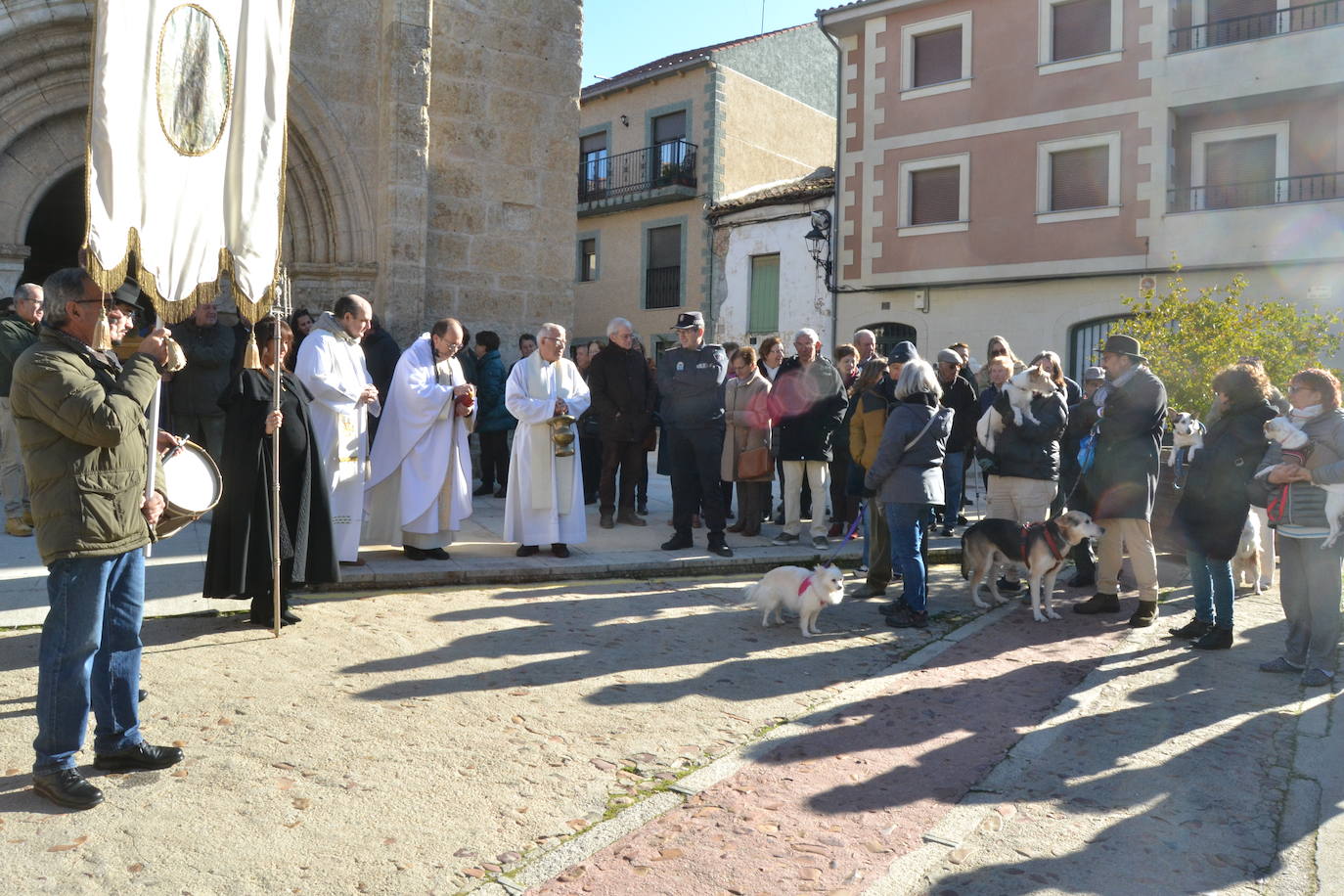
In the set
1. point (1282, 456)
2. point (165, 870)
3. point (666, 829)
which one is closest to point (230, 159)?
point (165, 870)

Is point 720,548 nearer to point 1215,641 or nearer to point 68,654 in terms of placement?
point 1215,641

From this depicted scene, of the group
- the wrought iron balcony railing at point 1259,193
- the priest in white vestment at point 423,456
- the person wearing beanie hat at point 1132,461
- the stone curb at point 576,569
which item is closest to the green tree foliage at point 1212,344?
the person wearing beanie hat at point 1132,461

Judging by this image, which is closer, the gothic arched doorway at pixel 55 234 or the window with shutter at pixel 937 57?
the gothic arched doorway at pixel 55 234

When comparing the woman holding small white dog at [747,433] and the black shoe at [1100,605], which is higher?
the woman holding small white dog at [747,433]

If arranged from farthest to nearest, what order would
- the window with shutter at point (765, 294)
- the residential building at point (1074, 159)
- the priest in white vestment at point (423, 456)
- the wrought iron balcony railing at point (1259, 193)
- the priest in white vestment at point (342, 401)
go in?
1. the window with shutter at point (765, 294)
2. the residential building at point (1074, 159)
3. the wrought iron balcony railing at point (1259, 193)
4. the priest in white vestment at point (423, 456)
5. the priest in white vestment at point (342, 401)

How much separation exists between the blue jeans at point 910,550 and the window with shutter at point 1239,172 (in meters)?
15.2

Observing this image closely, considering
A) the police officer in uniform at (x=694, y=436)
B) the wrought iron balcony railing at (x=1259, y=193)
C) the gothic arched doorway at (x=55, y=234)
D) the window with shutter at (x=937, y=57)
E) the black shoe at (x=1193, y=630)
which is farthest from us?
the window with shutter at (x=937, y=57)

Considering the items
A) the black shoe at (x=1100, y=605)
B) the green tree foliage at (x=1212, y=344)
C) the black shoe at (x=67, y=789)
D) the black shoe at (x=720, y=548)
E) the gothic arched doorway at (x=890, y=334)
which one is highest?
the gothic arched doorway at (x=890, y=334)

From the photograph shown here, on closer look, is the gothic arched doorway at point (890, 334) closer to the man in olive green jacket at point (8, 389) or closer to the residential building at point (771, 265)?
the residential building at point (771, 265)

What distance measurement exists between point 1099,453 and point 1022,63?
52.4 feet

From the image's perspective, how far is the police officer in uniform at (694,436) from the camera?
8.62 meters

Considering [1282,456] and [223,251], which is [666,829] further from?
[1282,456]

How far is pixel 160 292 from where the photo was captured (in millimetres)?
4742

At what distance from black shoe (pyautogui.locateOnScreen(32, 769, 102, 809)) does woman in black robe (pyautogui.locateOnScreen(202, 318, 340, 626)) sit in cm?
207
